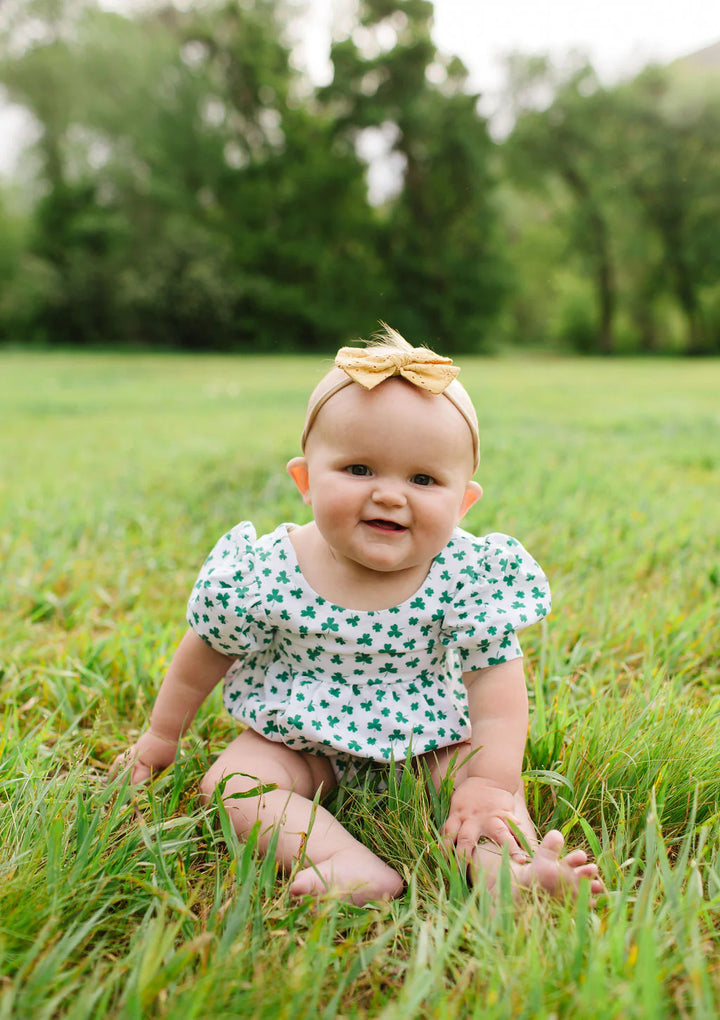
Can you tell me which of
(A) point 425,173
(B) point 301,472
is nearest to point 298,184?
(A) point 425,173

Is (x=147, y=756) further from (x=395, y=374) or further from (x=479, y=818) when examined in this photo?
(x=395, y=374)

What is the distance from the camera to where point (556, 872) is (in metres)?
1.09

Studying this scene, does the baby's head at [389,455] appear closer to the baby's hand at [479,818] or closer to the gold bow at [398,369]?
the gold bow at [398,369]

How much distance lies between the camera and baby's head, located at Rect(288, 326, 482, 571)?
4.35 ft

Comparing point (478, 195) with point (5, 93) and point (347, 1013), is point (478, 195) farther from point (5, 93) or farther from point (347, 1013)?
point (347, 1013)

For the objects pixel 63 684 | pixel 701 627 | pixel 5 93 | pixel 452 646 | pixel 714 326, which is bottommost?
pixel 63 684

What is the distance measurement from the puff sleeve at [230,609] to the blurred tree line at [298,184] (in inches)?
874

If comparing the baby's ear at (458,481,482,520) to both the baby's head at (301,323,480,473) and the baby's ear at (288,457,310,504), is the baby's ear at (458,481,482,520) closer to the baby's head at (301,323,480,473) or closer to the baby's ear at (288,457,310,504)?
the baby's head at (301,323,480,473)

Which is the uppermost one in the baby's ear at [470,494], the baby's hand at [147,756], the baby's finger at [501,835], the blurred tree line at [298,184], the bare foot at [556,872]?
the blurred tree line at [298,184]

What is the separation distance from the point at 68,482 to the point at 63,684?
7.69ft

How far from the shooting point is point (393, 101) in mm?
24188

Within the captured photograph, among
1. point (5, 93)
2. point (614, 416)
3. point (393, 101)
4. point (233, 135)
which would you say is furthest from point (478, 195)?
point (614, 416)

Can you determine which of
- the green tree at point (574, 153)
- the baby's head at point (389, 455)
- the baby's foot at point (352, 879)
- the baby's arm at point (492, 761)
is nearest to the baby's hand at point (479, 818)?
the baby's arm at point (492, 761)

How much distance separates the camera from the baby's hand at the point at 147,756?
1470mm
